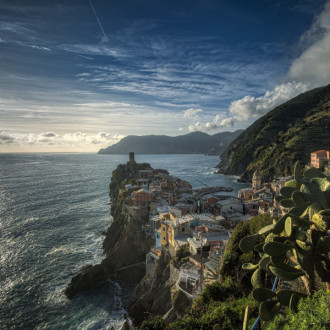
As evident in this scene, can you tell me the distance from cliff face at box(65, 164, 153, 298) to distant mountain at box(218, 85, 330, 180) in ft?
177

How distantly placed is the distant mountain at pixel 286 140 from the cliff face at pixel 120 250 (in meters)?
53.9

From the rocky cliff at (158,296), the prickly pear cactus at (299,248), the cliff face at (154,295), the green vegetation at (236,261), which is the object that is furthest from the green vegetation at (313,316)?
the cliff face at (154,295)

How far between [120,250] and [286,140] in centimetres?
7660

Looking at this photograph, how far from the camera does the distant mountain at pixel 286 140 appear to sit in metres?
68.1

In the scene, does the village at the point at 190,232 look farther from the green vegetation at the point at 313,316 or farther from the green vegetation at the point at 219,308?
the green vegetation at the point at 313,316

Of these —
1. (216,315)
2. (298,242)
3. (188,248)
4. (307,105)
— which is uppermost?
(307,105)

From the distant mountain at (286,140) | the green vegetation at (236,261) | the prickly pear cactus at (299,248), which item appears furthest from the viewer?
the distant mountain at (286,140)

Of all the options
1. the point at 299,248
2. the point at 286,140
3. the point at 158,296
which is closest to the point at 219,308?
the point at 299,248

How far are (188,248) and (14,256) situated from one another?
23.6 m

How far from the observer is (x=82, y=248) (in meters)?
29.8

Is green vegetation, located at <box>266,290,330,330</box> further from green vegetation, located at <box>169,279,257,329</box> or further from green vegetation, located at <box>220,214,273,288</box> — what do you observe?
green vegetation, located at <box>220,214,273,288</box>

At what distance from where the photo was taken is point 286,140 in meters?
80.2

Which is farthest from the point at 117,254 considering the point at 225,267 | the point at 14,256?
the point at 225,267

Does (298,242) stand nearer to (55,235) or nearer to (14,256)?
(14,256)
